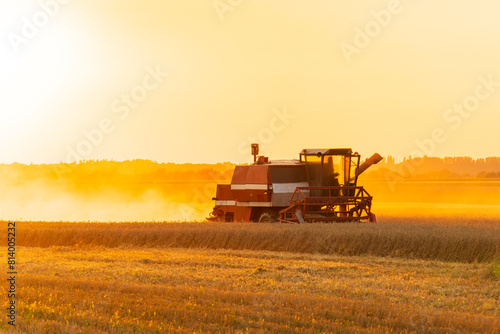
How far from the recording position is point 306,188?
71.5ft

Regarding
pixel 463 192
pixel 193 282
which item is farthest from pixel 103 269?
pixel 463 192

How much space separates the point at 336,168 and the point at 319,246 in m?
5.87

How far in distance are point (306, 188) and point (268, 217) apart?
75.5 inches

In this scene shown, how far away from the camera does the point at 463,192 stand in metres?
53.6

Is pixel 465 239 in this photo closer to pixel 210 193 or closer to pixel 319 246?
pixel 319 246

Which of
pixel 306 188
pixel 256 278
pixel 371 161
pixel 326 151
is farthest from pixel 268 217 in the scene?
pixel 256 278

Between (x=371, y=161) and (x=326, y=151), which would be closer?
(x=326, y=151)

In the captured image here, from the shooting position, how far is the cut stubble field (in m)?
8.30

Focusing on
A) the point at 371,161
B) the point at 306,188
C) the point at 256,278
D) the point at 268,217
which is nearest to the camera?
the point at 256,278

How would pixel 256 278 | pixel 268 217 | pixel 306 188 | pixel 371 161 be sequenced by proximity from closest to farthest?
1. pixel 256 278
2. pixel 306 188
3. pixel 268 217
4. pixel 371 161

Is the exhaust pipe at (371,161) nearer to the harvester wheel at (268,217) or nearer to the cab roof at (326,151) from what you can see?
the cab roof at (326,151)

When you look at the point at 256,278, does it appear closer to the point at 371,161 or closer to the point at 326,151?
the point at 326,151

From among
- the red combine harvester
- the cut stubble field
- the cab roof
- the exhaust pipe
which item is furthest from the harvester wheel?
the exhaust pipe

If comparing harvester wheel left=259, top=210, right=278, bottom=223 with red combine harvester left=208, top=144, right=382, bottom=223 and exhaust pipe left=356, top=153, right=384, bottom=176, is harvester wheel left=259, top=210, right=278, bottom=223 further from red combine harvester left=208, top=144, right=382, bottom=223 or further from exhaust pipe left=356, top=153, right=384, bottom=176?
exhaust pipe left=356, top=153, right=384, bottom=176
